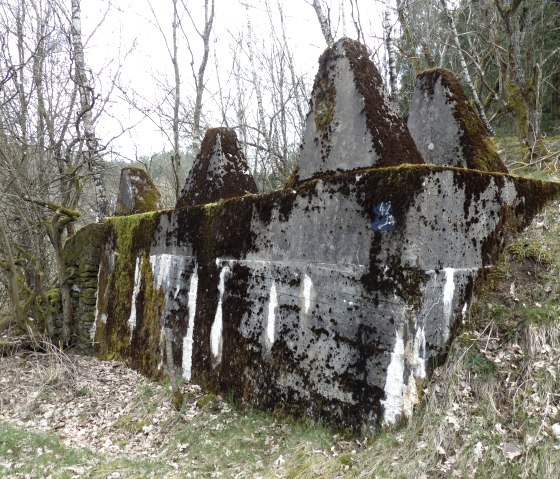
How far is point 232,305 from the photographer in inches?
185

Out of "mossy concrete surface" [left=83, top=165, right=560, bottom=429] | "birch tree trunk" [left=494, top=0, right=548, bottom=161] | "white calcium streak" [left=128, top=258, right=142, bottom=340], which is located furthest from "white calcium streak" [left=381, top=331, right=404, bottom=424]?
"birch tree trunk" [left=494, top=0, right=548, bottom=161]

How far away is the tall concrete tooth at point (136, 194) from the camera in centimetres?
748

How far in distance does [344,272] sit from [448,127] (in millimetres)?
1758

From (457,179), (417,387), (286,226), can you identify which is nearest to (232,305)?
(286,226)

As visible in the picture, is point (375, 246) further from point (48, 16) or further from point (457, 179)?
point (48, 16)

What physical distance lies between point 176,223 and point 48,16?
32.4ft

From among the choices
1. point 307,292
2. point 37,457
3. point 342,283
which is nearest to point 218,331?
point 307,292

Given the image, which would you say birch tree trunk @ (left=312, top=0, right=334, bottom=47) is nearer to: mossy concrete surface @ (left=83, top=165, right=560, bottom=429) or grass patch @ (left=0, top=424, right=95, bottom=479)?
mossy concrete surface @ (left=83, top=165, right=560, bottom=429)

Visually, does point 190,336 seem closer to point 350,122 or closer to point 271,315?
point 271,315

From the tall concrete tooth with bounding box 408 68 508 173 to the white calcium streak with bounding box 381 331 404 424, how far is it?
5.76ft

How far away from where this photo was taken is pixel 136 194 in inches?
296

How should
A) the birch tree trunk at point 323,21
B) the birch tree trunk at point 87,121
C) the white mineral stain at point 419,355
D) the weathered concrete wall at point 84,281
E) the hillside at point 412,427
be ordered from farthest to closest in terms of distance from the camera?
the birch tree trunk at point 87,121 → the birch tree trunk at point 323,21 → the weathered concrete wall at point 84,281 → the white mineral stain at point 419,355 → the hillside at point 412,427

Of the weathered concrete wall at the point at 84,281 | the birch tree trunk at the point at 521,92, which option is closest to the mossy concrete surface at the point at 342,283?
the weathered concrete wall at the point at 84,281

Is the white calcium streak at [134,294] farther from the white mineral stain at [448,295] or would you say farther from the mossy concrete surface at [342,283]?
the white mineral stain at [448,295]
